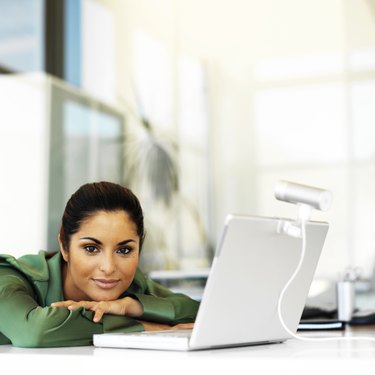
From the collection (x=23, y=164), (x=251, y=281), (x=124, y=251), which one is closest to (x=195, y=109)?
(x=23, y=164)

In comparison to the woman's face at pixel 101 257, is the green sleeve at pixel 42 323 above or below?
below

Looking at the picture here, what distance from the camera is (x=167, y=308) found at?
1937mm

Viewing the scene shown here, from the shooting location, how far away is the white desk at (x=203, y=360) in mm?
1345

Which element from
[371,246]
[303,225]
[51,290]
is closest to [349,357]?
[303,225]

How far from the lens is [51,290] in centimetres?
195

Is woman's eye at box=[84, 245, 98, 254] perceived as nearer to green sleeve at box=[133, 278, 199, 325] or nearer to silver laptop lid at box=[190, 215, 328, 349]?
green sleeve at box=[133, 278, 199, 325]

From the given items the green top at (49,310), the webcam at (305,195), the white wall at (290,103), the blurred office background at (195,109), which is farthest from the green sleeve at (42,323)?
the white wall at (290,103)

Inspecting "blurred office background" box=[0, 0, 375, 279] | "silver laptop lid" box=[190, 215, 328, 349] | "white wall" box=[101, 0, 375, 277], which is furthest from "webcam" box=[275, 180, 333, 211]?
"white wall" box=[101, 0, 375, 277]

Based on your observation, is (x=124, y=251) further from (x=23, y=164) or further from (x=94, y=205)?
(x=23, y=164)

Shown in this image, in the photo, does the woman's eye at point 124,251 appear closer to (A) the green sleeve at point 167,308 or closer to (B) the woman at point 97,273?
(B) the woman at point 97,273

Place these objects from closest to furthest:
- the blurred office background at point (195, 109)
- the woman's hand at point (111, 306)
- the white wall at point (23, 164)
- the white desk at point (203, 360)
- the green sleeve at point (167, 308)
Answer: the white desk at point (203, 360)
the woman's hand at point (111, 306)
the green sleeve at point (167, 308)
the white wall at point (23, 164)
the blurred office background at point (195, 109)

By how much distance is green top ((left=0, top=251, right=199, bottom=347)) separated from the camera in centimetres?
170

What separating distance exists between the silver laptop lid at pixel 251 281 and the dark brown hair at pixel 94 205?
51cm

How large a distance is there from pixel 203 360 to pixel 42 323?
1.46ft
